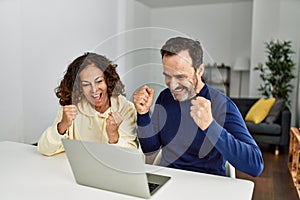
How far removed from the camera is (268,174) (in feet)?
9.80

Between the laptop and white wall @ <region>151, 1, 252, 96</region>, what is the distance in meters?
5.07

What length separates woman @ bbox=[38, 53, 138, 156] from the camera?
3.35 feet

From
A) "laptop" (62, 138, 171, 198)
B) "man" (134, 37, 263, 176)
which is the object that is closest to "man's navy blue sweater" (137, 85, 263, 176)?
"man" (134, 37, 263, 176)

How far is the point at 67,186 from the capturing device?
0.97 metres

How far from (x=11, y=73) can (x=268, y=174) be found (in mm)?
3082

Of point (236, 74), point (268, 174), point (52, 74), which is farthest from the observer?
point (236, 74)

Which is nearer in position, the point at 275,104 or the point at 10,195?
the point at 10,195

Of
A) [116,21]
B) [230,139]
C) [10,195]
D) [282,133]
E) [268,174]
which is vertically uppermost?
[116,21]

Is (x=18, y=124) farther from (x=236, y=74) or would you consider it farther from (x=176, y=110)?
(x=236, y=74)

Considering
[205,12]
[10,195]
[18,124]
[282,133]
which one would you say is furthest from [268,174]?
[205,12]

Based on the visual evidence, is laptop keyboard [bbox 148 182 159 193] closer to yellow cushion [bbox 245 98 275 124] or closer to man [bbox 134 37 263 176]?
man [bbox 134 37 263 176]

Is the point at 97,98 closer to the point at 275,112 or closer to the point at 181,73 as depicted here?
the point at 181,73

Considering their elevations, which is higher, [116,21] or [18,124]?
[116,21]

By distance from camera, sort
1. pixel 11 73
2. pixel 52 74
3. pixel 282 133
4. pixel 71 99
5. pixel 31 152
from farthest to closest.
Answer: pixel 52 74
pixel 282 133
pixel 11 73
pixel 31 152
pixel 71 99
